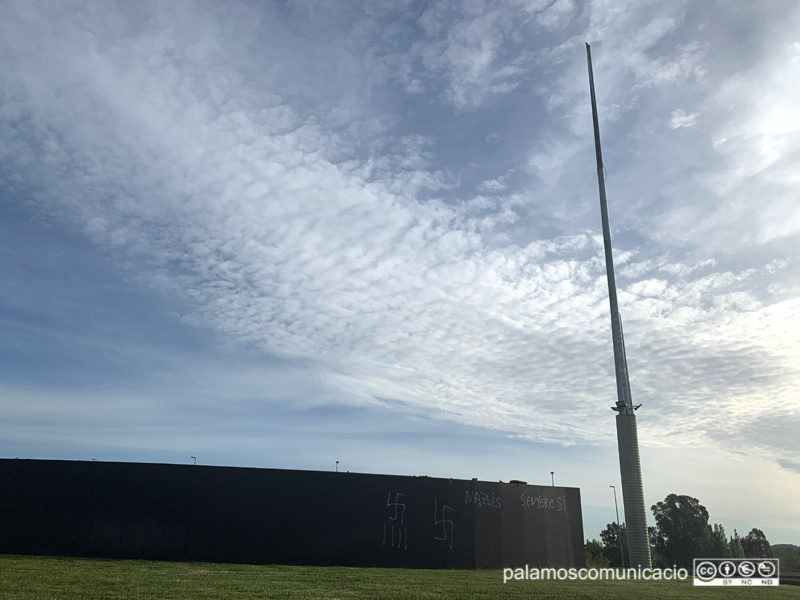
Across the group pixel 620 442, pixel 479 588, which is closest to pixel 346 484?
pixel 479 588

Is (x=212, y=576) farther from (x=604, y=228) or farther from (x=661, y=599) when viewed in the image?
(x=604, y=228)

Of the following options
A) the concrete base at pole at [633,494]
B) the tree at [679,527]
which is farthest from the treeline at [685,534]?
the concrete base at pole at [633,494]

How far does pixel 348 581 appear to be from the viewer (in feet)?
43.2

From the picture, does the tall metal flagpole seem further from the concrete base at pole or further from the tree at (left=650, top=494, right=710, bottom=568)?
the tree at (left=650, top=494, right=710, bottom=568)

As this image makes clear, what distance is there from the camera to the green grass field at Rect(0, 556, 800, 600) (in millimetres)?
10383

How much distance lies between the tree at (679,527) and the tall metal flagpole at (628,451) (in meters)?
43.3

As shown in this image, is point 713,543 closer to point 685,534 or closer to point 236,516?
point 685,534

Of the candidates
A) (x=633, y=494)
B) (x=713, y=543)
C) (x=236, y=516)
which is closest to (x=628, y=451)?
(x=633, y=494)

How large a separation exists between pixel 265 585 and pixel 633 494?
12162 millimetres

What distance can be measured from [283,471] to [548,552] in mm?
11072

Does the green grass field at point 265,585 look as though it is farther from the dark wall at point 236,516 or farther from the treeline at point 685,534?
the treeline at point 685,534

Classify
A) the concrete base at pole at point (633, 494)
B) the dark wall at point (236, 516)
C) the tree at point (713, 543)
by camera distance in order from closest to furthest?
the concrete base at pole at point (633, 494)
the dark wall at point (236, 516)
the tree at point (713, 543)

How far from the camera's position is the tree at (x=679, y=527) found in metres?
56.2

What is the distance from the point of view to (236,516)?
19234mm
